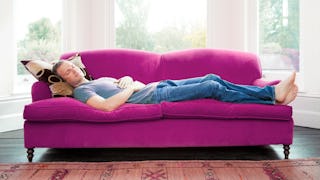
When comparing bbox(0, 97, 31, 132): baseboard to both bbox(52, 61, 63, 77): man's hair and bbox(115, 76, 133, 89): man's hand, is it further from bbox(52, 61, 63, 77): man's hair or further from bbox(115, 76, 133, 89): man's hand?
bbox(115, 76, 133, 89): man's hand

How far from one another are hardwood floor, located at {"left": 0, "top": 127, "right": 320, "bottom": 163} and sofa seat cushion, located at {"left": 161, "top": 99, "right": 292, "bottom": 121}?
0.33 meters

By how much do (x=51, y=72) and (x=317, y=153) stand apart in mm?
2235

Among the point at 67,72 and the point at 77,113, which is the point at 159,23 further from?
the point at 77,113

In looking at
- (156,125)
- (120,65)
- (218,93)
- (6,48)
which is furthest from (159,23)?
(156,125)

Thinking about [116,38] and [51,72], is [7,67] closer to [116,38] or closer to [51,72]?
[51,72]

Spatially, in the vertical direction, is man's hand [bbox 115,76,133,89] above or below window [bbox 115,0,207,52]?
below

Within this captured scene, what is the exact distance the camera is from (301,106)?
4.08 m

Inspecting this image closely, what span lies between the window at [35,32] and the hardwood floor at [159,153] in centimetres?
118

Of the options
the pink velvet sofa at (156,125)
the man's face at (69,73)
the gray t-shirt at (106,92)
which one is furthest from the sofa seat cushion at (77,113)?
the man's face at (69,73)

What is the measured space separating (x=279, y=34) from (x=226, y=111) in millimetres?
2188

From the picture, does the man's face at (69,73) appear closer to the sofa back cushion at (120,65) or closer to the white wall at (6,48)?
the sofa back cushion at (120,65)

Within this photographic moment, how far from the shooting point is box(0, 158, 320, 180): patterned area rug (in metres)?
2.27

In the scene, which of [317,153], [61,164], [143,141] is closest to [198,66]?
[143,141]

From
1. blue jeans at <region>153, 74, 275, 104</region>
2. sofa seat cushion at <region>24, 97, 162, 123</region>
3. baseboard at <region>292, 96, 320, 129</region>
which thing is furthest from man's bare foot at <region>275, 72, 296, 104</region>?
baseboard at <region>292, 96, 320, 129</region>
